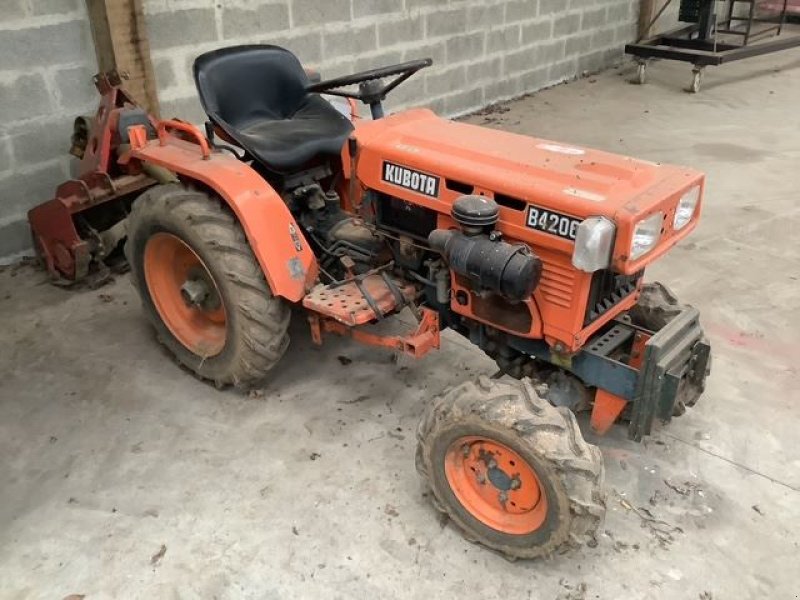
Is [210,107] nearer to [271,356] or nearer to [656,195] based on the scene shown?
[271,356]

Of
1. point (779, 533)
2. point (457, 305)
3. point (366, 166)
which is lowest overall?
point (779, 533)

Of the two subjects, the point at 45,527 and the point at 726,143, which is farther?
the point at 726,143

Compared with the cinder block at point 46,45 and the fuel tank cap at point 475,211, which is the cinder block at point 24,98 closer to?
the cinder block at point 46,45

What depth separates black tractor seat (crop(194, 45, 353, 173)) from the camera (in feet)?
8.48

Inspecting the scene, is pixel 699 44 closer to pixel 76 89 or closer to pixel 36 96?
pixel 76 89

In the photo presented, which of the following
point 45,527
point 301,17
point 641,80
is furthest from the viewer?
point 641,80

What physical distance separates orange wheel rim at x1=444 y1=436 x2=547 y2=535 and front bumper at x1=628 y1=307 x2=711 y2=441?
0.39 metres

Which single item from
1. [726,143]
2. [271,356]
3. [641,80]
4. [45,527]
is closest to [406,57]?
[726,143]

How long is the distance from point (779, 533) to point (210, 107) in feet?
7.32

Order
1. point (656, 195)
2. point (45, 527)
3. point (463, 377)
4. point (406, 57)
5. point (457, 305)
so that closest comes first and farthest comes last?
point (656, 195) → point (45, 527) → point (457, 305) → point (463, 377) → point (406, 57)

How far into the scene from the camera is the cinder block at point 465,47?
223 inches

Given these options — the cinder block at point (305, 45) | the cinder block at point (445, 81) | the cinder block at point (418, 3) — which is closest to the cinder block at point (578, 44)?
the cinder block at point (445, 81)

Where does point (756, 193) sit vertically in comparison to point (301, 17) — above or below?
below

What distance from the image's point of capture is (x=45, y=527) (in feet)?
6.91
